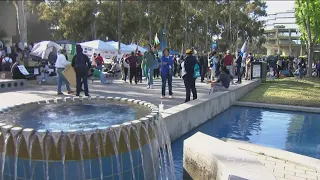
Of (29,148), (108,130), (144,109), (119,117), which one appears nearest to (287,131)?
(144,109)

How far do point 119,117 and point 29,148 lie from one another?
4.54ft

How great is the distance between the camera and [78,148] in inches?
149

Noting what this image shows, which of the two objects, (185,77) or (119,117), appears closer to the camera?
(119,117)

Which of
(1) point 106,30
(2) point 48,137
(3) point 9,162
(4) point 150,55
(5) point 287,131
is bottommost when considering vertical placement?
(5) point 287,131

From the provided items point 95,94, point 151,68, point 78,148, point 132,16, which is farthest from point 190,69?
point 132,16

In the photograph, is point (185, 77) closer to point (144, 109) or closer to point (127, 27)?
point (144, 109)

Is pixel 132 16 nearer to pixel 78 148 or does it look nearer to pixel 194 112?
pixel 194 112

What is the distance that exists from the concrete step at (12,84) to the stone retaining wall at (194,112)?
8.33m

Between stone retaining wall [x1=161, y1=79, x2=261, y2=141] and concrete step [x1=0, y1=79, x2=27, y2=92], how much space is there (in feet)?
27.3

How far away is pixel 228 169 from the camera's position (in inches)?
174

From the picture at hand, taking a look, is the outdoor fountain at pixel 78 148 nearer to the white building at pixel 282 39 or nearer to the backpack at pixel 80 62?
the backpack at pixel 80 62

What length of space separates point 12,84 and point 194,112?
8.87 m

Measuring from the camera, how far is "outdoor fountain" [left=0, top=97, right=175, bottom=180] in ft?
12.3

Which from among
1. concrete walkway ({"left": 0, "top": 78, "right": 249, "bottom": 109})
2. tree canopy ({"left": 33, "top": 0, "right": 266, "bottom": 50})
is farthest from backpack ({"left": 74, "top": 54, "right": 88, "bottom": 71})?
tree canopy ({"left": 33, "top": 0, "right": 266, "bottom": 50})
